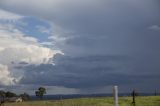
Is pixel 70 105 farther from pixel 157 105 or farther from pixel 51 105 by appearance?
pixel 157 105

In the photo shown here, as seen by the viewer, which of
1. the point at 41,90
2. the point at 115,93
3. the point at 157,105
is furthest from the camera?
the point at 41,90

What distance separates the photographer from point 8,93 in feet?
295

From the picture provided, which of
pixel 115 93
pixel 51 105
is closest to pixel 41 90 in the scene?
pixel 51 105

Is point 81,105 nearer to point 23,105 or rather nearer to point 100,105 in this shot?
point 100,105

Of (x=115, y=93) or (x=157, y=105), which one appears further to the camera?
(x=157, y=105)

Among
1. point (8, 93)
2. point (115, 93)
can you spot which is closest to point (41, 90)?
point (8, 93)

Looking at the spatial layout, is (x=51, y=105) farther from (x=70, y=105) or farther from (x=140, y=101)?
(x=140, y=101)

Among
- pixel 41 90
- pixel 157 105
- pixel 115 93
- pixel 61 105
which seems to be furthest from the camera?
pixel 41 90

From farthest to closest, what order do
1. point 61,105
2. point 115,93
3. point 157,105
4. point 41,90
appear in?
point 41,90, point 61,105, point 157,105, point 115,93

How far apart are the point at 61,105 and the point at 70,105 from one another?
85.9 inches

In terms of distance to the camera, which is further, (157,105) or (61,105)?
(61,105)

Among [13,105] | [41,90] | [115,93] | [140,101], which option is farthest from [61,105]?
[41,90]

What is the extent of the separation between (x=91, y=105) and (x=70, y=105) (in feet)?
8.66

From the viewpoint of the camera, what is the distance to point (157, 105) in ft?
152
